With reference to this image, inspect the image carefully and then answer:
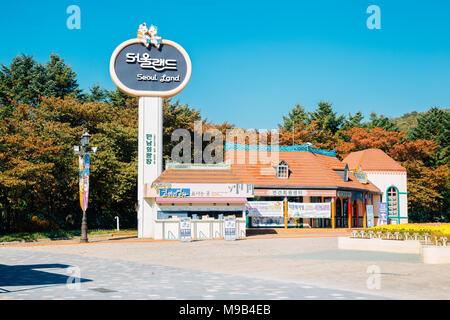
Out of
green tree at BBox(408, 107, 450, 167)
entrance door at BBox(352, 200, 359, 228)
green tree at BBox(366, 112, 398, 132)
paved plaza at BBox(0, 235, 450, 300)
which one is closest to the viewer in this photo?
paved plaza at BBox(0, 235, 450, 300)

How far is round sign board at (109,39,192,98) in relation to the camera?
33094 mm

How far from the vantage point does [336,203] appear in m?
42.3

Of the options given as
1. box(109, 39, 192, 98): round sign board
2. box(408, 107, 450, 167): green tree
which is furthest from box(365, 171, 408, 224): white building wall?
box(109, 39, 192, 98): round sign board

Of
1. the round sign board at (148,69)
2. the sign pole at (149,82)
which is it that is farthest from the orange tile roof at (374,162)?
the sign pole at (149,82)

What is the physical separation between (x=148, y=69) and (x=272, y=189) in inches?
531

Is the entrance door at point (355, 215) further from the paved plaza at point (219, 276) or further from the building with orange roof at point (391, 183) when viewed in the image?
the paved plaza at point (219, 276)

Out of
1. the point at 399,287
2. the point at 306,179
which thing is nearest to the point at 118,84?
the point at 306,179

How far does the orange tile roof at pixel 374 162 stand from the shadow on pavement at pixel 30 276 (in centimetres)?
3687

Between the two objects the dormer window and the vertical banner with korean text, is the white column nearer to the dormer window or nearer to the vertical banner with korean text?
the vertical banner with korean text

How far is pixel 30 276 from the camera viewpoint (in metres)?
13.2

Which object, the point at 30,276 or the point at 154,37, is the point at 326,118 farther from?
the point at 30,276

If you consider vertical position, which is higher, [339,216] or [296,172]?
[296,172]

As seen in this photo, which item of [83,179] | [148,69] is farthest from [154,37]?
[83,179]

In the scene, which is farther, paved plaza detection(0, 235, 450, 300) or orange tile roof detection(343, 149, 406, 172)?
orange tile roof detection(343, 149, 406, 172)
